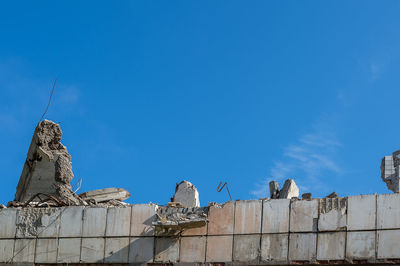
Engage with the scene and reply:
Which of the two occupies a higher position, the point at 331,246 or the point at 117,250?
the point at 331,246

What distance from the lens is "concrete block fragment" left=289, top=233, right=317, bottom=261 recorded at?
42.1ft

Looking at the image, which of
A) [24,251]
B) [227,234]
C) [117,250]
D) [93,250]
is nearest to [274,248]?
[227,234]

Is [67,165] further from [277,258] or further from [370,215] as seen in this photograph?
[370,215]

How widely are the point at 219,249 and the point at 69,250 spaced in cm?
295

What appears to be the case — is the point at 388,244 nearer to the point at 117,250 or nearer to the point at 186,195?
the point at 186,195

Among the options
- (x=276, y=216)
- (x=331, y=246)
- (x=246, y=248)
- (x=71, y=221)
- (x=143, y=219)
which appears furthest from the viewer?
(x=71, y=221)

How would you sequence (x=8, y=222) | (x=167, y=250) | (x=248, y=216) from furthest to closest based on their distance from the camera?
(x=8, y=222)
(x=167, y=250)
(x=248, y=216)

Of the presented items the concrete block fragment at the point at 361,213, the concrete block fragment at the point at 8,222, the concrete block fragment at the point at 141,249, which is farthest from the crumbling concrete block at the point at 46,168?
the concrete block fragment at the point at 361,213

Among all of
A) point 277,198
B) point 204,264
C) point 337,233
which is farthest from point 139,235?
point 337,233

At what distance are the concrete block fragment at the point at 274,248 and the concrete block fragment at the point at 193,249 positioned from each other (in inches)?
43.3

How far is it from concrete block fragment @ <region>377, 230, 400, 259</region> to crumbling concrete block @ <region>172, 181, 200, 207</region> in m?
3.95

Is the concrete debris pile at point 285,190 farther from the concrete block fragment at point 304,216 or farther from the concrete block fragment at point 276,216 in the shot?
the concrete block fragment at point 304,216

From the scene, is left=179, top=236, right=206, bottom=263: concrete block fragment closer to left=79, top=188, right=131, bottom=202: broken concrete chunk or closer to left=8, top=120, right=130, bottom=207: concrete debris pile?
left=8, top=120, right=130, bottom=207: concrete debris pile

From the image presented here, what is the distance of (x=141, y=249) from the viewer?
14.1 metres
